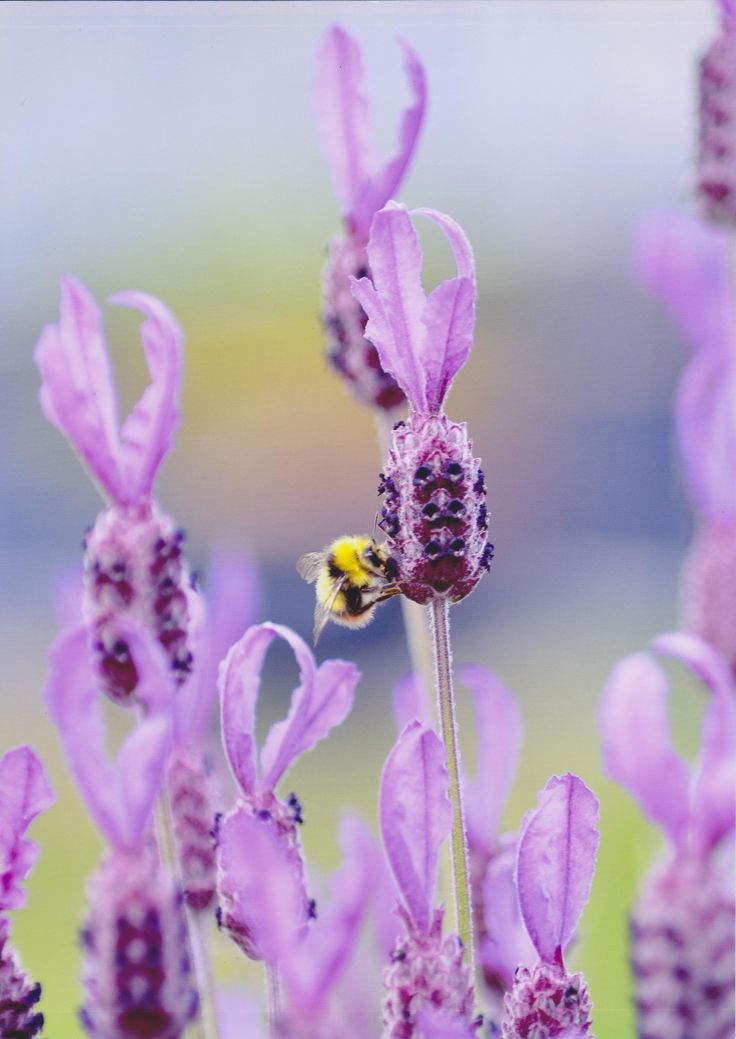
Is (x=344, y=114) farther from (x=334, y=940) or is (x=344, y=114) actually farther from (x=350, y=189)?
(x=334, y=940)

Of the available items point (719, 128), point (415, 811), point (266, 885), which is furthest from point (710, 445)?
point (266, 885)

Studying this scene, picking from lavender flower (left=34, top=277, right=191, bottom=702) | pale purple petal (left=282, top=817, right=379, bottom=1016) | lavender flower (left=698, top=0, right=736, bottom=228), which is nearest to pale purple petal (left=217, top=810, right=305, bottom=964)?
pale purple petal (left=282, top=817, right=379, bottom=1016)

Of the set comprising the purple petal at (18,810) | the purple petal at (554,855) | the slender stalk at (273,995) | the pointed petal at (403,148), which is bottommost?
the slender stalk at (273,995)

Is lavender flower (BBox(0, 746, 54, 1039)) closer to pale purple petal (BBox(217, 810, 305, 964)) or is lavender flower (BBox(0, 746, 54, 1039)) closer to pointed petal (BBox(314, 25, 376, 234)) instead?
pale purple petal (BBox(217, 810, 305, 964))

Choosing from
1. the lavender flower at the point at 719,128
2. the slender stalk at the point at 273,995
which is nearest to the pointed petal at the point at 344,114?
the lavender flower at the point at 719,128

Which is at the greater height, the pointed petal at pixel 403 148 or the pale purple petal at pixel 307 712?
the pointed petal at pixel 403 148

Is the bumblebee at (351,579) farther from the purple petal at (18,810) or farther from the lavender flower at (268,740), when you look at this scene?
the purple petal at (18,810)

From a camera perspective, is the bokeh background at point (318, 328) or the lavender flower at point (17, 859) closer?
the lavender flower at point (17, 859)
